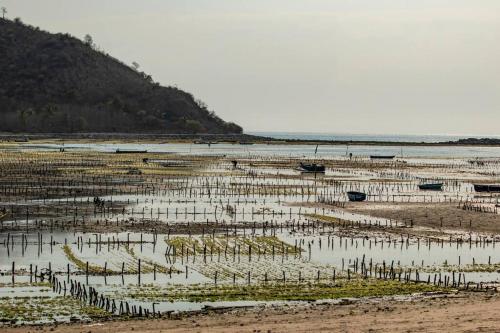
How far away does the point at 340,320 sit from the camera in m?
25.3

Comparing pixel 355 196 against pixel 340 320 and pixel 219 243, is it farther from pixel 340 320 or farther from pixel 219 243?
pixel 340 320

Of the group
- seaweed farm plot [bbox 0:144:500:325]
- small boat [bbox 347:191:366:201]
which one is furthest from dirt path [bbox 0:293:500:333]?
small boat [bbox 347:191:366:201]

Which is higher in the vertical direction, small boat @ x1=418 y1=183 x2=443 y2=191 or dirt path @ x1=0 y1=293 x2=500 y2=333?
small boat @ x1=418 y1=183 x2=443 y2=191

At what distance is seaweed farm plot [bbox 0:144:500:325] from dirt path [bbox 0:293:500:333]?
58.1 inches

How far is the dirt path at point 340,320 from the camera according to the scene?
78.9ft

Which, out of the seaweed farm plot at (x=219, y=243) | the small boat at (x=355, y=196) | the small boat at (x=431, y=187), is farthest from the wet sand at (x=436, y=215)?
the small boat at (x=431, y=187)

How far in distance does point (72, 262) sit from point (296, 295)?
436 inches

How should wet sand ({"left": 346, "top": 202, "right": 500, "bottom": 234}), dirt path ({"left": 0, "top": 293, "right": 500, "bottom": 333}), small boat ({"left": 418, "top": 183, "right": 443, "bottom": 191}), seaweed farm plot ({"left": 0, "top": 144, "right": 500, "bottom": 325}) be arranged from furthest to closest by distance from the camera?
small boat ({"left": 418, "top": 183, "right": 443, "bottom": 191}) → wet sand ({"left": 346, "top": 202, "right": 500, "bottom": 234}) → seaweed farm plot ({"left": 0, "top": 144, "right": 500, "bottom": 325}) → dirt path ({"left": 0, "top": 293, "right": 500, "bottom": 333})

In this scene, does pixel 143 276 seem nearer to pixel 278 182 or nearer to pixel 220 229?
pixel 220 229

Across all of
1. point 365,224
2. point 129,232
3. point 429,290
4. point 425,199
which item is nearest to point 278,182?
point 425,199

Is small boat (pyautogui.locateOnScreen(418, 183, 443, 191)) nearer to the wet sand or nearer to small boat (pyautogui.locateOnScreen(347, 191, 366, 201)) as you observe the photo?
the wet sand

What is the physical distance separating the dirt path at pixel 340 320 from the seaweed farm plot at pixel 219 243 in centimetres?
148

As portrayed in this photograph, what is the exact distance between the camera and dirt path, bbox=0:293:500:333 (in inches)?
947

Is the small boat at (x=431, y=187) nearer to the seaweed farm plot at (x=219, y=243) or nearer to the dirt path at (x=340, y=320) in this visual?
the seaweed farm plot at (x=219, y=243)
